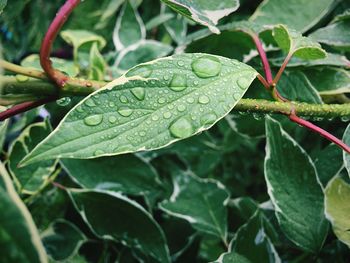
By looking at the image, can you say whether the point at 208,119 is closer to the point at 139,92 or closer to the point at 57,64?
the point at 139,92

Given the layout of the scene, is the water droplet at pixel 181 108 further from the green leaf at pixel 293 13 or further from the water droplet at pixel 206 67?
the green leaf at pixel 293 13

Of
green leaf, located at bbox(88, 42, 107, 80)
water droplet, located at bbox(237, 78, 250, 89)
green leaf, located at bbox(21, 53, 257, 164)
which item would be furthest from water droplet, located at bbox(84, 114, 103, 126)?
green leaf, located at bbox(88, 42, 107, 80)

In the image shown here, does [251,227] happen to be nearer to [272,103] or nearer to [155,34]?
[272,103]

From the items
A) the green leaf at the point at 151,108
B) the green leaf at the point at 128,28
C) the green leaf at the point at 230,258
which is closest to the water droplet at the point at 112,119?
the green leaf at the point at 151,108

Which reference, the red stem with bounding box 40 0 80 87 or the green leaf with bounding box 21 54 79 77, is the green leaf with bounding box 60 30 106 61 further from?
the red stem with bounding box 40 0 80 87

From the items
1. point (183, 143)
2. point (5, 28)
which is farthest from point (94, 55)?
point (5, 28)

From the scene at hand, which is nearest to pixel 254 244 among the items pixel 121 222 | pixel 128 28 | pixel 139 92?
pixel 121 222
